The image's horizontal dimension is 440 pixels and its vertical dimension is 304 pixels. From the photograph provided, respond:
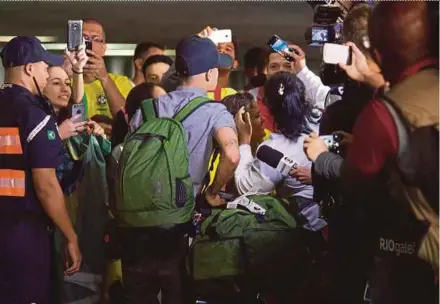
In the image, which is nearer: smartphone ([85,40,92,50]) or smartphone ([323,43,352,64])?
smartphone ([323,43,352,64])

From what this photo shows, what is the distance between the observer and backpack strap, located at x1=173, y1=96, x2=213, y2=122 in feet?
10.9

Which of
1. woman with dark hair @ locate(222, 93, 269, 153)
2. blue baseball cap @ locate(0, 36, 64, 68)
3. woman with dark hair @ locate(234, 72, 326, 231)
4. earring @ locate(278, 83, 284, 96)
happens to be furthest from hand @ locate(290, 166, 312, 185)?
blue baseball cap @ locate(0, 36, 64, 68)

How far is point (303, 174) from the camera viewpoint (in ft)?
10.3

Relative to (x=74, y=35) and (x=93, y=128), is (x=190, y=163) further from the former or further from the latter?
(x=74, y=35)

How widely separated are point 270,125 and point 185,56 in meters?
0.83

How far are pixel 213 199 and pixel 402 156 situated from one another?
4.56 ft

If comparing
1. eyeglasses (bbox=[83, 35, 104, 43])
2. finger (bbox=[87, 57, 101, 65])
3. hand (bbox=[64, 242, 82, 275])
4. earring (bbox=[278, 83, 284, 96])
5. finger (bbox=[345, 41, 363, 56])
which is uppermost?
finger (bbox=[345, 41, 363, 56])

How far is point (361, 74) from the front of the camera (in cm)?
263

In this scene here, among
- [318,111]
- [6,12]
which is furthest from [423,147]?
[6,12]

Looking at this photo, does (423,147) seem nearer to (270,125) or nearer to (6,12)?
(270,125)

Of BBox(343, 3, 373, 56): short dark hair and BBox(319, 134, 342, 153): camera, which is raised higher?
BBox(343, 3, 373, 56): short dark hair

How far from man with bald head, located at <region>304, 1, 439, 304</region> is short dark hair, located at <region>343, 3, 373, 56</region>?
35 cm

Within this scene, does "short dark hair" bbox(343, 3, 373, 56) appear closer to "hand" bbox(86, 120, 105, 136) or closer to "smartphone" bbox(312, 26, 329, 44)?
"smartphone" bbox(312, 26, 329, 44)

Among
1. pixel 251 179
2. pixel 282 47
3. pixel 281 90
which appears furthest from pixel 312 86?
pixel 251 179
